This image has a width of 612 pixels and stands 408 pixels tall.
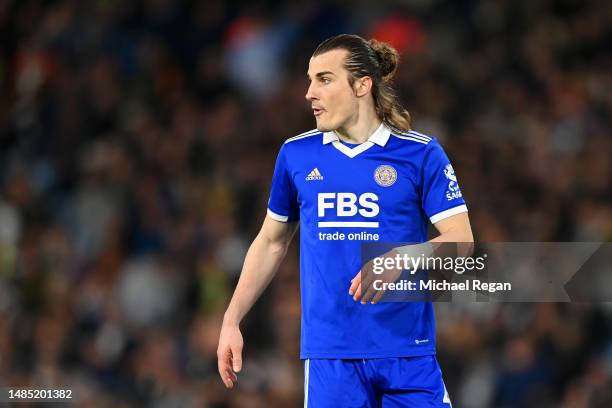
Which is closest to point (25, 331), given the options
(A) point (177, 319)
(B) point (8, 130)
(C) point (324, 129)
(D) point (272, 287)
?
(A) point (177, 319)

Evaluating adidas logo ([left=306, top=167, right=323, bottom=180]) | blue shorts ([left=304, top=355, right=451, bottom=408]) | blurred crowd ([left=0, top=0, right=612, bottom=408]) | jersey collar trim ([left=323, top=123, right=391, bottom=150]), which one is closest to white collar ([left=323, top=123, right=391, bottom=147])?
jersey collar trim ([left=323, top=123, right=391, bottom=150])

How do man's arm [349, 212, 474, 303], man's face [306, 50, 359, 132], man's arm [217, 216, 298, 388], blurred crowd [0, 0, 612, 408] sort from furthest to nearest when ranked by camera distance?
blurred crowd [0, 0, 612, 408] → man's arm [217, 216, 298, 388] → man's face [306, 50, 359, 132] → man's arm [349, 212, 474, 303]

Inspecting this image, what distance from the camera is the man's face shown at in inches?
179

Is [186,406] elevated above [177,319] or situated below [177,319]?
below

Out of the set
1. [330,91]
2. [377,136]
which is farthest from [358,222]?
[330,91]

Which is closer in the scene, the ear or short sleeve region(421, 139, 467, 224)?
short sleeve region(421, 139, 467, 224)

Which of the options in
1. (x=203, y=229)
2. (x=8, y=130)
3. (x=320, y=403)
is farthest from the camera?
(x=8, y=130)

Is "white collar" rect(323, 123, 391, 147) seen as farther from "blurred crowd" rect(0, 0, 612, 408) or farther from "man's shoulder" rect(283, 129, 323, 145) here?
"blurred crowd" rect(0, 0, 612, 408)

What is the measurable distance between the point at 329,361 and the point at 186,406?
11.5 ft

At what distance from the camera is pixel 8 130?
10.1m

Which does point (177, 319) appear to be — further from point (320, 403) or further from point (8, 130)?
point (320, 403)

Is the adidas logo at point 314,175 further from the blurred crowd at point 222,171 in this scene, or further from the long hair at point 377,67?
the blurred crowd at point 222,171

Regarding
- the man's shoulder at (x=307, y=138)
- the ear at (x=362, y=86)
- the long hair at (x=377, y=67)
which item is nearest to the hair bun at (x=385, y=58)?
the long hair at (x=377, y=67)

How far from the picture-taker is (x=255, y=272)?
15.6 ft
